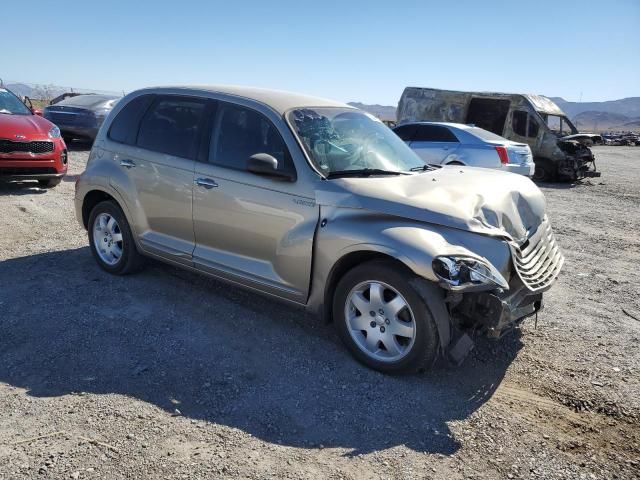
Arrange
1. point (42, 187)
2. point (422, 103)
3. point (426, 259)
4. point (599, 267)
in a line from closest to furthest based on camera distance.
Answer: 1. point (426, 259)
2. point (599, 267)
3. point (42, 187)
4. point (422, 103)

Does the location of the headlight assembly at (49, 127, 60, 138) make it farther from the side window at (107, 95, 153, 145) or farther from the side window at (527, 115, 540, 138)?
the side window at (527, 115, 540, 138)

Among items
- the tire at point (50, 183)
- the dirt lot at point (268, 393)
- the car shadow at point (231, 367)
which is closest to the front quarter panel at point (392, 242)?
the car shadow at point (231, 367)

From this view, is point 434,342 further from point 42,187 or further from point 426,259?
point 42,187

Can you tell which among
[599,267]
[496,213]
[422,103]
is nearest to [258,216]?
[496,213]

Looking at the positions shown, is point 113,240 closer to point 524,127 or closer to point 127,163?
point 127,163

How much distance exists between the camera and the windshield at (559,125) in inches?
611

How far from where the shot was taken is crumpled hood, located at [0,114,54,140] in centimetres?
837

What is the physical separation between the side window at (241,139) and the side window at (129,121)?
3.48ft

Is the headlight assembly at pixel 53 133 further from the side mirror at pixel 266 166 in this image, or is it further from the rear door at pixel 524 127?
the rear door at pixel 524 127

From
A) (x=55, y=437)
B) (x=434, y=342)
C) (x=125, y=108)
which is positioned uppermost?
(x=125, y=108)

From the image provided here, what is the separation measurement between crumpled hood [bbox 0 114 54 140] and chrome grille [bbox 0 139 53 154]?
0.09 m

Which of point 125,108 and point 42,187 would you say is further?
A: point 42,187

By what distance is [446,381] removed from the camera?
3.59 metres

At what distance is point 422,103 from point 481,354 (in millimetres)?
14892
